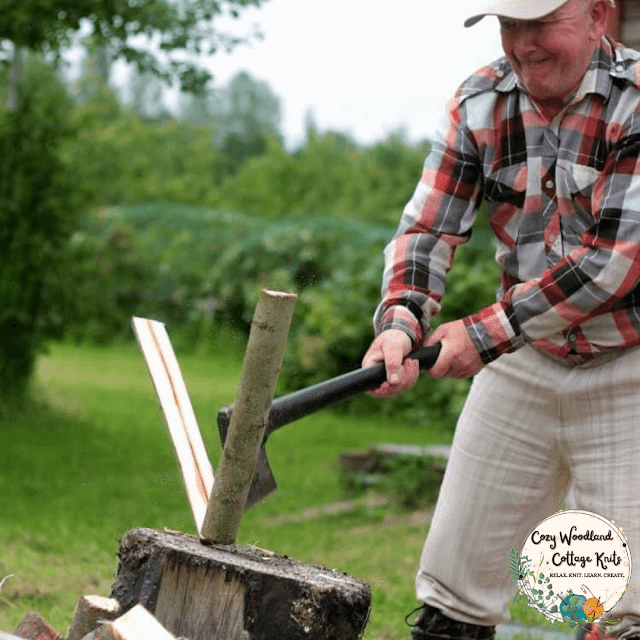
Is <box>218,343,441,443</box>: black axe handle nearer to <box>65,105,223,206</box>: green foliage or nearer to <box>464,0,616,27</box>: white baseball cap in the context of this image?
<box>464,0,616,27</box>: white baseball cap

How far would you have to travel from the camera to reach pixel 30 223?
8070mm

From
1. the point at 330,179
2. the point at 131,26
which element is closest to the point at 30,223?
the point at 131,26

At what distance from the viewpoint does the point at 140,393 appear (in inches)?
404

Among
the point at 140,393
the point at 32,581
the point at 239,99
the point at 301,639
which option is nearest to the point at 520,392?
the point at 301,639

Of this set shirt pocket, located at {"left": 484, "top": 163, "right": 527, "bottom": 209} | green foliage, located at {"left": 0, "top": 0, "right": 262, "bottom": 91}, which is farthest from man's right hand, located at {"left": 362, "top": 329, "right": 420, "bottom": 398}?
green foliage, located at {"left": 0, "top": 0, "right": 262, "bottom": 91}

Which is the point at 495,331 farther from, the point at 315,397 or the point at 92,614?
the point at 92,614

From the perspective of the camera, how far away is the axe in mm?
2457

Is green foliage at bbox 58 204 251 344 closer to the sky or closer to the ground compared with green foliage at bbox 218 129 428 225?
closer to the ground

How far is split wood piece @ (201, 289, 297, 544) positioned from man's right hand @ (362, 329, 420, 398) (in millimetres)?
366

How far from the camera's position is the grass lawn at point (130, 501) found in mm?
4441

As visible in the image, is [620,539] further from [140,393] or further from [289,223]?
[289,223]

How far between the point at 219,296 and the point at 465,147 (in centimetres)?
897

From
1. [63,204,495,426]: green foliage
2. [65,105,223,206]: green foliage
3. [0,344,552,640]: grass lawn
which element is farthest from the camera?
[65,105,223,206]: green foliage

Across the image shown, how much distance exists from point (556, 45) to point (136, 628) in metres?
1.51
